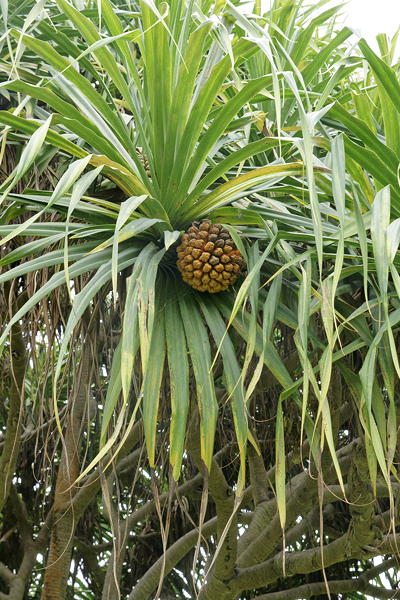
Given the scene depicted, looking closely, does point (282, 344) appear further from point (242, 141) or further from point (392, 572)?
point (392, 572)

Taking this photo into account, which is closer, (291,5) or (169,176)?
(169,176)

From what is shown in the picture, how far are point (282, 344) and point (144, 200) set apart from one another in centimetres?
90

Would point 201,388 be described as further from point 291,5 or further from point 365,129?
point 291,5

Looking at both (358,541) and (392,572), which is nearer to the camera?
(358,541)

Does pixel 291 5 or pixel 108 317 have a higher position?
pixel 291 5

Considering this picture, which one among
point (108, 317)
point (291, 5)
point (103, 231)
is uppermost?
point (291, 5)

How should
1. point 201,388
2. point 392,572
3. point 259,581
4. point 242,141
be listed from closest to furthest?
1. point 201,388
2. point 242,141
3. point 259,581
4. point 392,572

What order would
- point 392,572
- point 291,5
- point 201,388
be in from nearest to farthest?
1. point 201,388
2. point 291,5
3. point 392,572

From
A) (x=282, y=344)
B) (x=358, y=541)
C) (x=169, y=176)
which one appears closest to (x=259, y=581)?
(x=358, y=541)

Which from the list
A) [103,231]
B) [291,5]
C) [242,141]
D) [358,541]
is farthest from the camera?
[358,541]

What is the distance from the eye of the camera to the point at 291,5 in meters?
1.95

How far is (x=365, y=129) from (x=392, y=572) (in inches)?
93.5

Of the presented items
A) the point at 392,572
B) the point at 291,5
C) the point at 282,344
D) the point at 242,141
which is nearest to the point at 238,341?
the point at 282,344

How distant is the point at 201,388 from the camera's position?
1.42 meters
